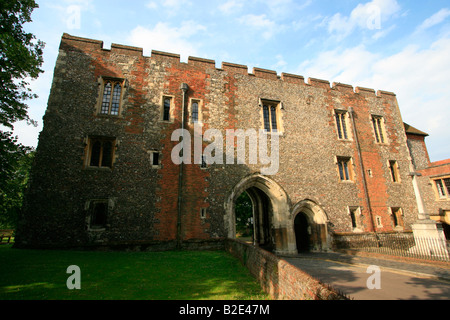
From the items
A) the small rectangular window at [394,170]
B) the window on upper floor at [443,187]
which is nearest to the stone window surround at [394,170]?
the small rectangular window at [394,170]

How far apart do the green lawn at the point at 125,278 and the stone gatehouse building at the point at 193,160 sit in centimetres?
274

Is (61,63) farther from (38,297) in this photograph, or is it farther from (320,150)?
(320,150)

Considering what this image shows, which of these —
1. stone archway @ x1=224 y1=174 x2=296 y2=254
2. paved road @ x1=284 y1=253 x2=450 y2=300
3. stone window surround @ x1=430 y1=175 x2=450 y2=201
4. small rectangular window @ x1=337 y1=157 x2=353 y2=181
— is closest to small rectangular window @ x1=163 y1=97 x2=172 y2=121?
stone archway @ x1=224 y1=174 x2=296 y2=254

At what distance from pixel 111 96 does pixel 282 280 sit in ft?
44.0

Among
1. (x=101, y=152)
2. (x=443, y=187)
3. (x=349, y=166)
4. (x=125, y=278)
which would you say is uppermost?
(x=101, y=152)

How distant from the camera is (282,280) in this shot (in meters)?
5.07

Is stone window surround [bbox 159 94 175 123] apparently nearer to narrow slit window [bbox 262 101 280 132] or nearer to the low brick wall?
narrow slit window [bbox 262 101 280 132]

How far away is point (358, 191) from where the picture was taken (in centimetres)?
1655

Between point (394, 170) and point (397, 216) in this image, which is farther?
point (394, 170)

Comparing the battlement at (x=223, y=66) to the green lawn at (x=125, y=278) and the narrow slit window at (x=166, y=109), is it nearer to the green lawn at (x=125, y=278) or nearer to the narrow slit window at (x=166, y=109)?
the narrow slit window at (x=166, y=109)


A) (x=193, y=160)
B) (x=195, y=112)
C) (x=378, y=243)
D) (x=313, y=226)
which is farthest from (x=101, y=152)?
(x=378, y=243)

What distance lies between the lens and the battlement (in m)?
13.6

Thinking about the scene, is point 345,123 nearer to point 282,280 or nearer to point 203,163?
point 203,163
